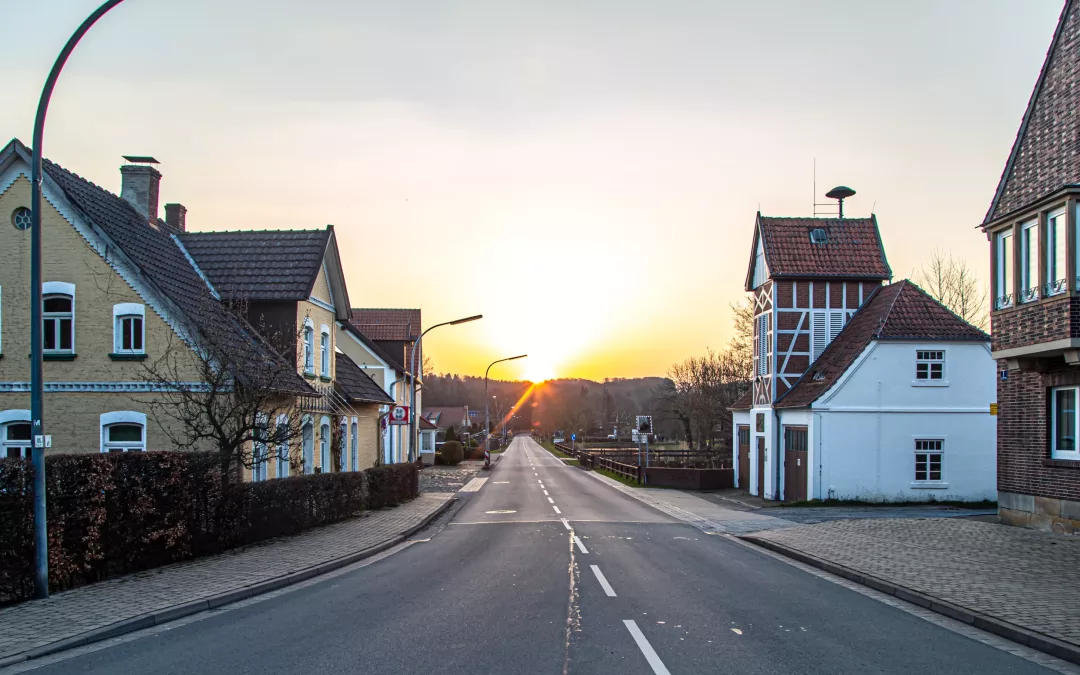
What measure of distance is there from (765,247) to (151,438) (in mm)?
22308

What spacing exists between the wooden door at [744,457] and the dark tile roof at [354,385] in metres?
15.0

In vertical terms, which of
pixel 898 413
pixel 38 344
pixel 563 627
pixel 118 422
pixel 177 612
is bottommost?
pixel 177 612

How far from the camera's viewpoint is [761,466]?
106 ft

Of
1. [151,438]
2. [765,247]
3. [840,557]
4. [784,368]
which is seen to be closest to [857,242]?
[765,247]

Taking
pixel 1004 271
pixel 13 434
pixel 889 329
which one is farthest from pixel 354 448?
pixel 1004 271

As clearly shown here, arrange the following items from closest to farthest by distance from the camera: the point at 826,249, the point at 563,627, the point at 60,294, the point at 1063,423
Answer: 1. the point at 563,627
2. the point at 1063,423
3. the point at 60,294
4. the point at 826,249

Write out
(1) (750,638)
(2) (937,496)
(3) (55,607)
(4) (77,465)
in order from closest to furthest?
1. (1) (750,638)
2. (3) (55,607)
3. (4) (77,465)
4. (2) (937,496)

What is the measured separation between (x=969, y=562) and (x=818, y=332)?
733 inches

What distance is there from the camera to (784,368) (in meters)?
31.0

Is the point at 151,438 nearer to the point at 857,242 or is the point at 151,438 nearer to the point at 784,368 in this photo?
the point at 784,368

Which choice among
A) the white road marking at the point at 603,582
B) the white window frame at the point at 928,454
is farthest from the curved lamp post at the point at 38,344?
the white window frame at the point at 928,454

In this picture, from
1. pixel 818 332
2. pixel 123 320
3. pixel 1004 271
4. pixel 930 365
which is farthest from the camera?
pixel 818 332

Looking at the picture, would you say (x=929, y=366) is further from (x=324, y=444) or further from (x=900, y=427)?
(x=324, y=444)

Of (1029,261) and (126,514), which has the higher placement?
(1029,261)
